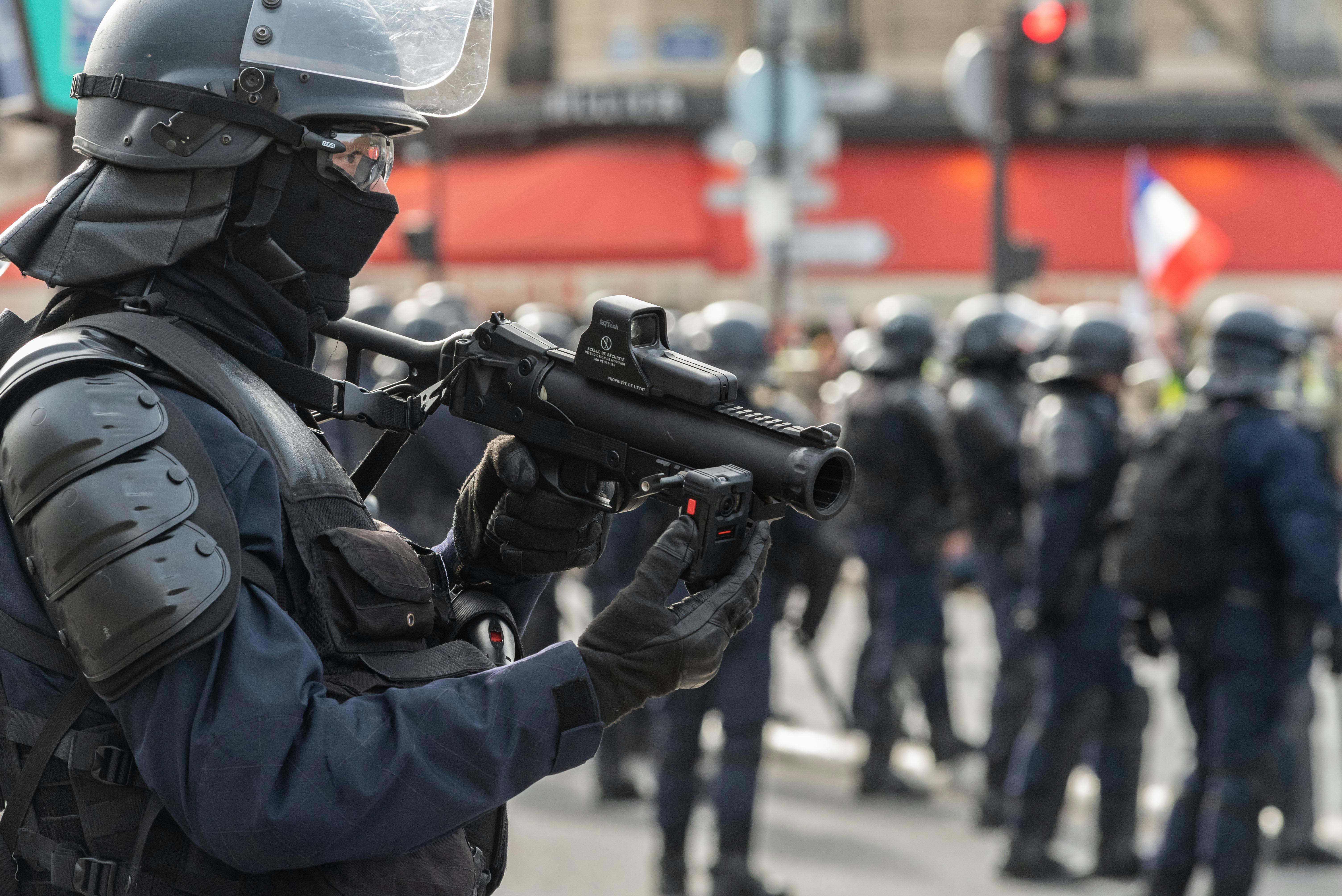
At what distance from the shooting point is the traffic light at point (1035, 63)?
9008 mm

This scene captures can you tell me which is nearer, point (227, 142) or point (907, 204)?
point (227, 142)

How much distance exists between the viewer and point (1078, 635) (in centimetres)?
622

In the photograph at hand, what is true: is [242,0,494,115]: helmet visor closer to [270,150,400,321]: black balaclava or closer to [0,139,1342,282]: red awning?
[270,150,400,321]: black balaclava

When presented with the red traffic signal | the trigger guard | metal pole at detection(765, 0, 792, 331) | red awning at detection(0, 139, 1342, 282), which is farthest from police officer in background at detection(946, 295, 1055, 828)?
red awning at detection(0, 139, 1342, 282)

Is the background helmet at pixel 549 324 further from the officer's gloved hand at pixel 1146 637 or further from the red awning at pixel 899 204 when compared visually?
the red awning at pixel 899 204

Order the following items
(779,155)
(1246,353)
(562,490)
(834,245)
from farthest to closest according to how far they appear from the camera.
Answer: (834,245)
(779,155)
(1246,353)
(562,490)

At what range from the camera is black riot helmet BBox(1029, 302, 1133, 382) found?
626cm

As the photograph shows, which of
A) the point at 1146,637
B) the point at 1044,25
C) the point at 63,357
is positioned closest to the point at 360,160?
the point at 63,357

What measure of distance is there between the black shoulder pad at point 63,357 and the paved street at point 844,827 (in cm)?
426

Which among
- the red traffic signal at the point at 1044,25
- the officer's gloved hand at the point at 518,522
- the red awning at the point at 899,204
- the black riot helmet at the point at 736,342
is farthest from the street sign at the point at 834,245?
the officer's gloved hand at the point at 518,522

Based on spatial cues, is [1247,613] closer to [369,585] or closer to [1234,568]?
[1234,568]

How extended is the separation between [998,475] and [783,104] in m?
3.92

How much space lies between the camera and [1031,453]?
6410mm

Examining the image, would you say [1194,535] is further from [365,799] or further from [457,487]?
[365,799]
